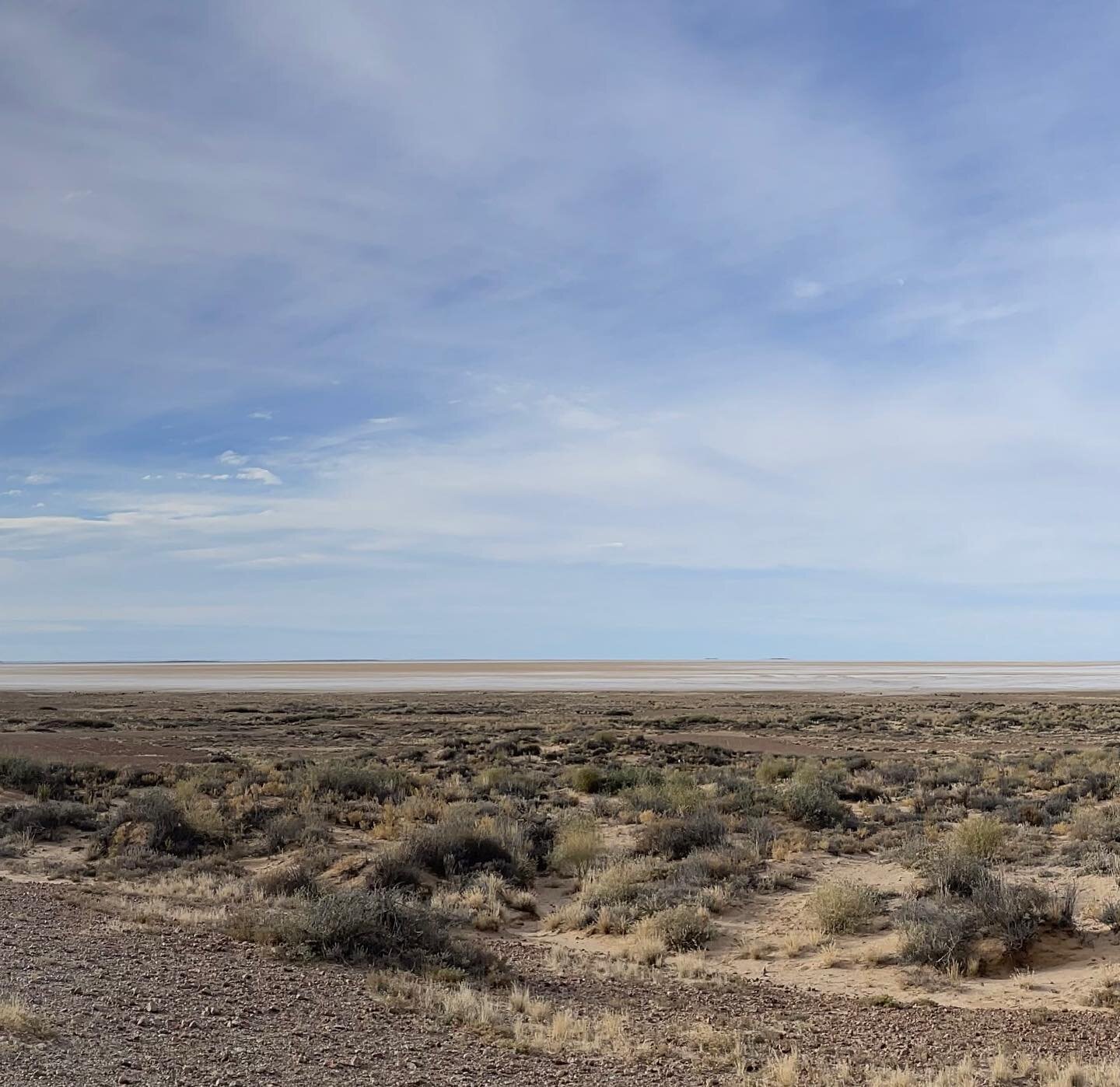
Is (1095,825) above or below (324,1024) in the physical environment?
above

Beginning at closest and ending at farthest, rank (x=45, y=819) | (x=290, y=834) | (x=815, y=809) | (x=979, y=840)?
(x=979, y=840), (x=290, y=834), (x=45, y=819), (x=815, y=809)

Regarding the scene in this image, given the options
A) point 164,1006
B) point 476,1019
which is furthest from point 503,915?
point 164,1006

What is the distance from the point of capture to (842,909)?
12.8 metres

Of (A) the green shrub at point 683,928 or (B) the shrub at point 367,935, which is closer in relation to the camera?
(B) the shrub at point 367,935

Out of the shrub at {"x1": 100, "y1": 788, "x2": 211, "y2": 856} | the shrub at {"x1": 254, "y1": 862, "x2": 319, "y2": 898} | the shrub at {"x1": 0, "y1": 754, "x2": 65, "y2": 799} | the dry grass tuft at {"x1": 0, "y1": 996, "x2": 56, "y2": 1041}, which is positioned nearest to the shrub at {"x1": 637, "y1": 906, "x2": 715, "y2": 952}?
the shrub at {"x1": 254, "y1": 862, "x2": 319, "y2": 898}

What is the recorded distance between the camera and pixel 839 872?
1592 cm

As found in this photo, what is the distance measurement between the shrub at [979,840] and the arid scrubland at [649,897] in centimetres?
6

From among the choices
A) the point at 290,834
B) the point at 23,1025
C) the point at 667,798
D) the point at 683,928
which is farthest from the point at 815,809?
the point at 23,1025

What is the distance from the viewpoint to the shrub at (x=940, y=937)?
1122 cm

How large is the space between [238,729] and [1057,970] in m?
42.8

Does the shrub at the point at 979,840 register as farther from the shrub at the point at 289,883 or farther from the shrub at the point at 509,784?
the shrub at the point at 509,784

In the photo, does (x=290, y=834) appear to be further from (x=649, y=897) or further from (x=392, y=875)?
(x=649, y=897)

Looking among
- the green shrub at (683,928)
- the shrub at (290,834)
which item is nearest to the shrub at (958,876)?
the green shrub at (683,928)

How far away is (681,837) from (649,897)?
310 centimetres
